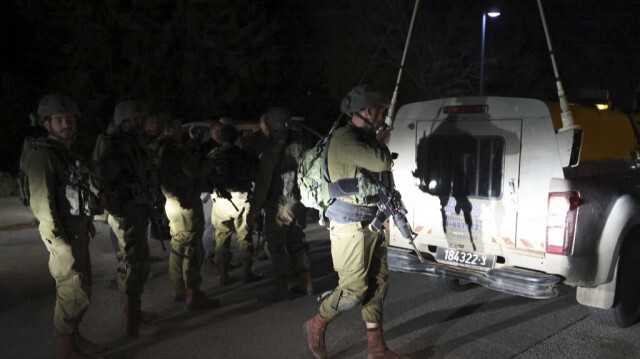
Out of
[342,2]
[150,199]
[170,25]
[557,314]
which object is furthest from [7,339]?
[342,2]

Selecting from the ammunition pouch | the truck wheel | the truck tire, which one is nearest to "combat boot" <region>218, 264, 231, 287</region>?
the truck wheel

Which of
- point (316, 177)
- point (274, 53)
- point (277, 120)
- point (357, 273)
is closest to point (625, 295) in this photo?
point (357, 273)

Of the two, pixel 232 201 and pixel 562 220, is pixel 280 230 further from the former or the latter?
pixel 562 220

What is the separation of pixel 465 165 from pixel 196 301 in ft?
9.30

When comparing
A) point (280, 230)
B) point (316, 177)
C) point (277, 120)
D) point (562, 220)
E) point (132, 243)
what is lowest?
point (280, 230)

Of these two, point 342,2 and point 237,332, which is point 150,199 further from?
Answer: point 342,2

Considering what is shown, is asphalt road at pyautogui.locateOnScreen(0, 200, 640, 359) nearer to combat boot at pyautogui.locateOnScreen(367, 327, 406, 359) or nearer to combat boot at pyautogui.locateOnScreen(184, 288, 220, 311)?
combat boot at pyautogui.locateOnScreen(184, 288, 220, 311)

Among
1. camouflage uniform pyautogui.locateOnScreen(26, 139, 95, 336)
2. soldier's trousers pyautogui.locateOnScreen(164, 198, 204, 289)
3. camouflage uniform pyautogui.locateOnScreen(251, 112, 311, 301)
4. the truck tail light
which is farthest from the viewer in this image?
camouflage uniform pyautogui.locateOnScreen(251, 112, 311, 301)

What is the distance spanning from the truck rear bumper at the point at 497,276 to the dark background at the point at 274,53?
1152 cm

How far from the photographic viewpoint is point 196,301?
18.1 feet

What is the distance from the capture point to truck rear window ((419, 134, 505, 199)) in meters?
5.01

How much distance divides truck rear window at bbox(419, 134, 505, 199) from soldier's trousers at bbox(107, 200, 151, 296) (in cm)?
261

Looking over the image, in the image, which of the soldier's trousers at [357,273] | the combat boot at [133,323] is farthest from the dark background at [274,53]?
the combat boot at [133,323]

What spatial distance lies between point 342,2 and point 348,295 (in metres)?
22.8
